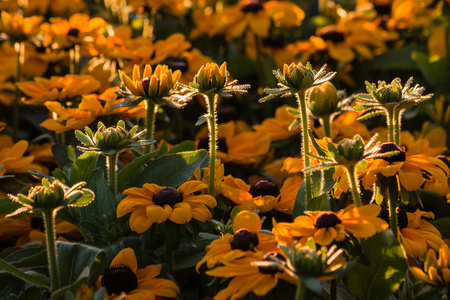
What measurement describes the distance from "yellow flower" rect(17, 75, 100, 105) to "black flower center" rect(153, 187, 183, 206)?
511mm

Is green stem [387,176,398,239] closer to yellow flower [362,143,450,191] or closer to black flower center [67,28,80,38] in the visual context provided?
yellow flower [362,143,450,191]

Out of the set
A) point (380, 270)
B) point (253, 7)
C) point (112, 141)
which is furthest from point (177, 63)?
point (380, 270)

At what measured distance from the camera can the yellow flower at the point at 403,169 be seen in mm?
934

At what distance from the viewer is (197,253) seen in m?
1.04

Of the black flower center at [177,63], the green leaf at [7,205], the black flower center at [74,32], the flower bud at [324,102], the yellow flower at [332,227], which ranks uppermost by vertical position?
the black flower center at [74,32]

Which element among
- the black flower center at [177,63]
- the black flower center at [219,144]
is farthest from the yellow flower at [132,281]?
the black flower center at [177,63]

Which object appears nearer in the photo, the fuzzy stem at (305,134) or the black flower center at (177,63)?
the fuzzy stem at (305,134)

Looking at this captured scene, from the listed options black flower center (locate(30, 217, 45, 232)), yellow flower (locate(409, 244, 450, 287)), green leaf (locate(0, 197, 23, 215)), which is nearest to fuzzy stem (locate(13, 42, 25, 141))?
black flower center (locate(30, 217, 45, 232))

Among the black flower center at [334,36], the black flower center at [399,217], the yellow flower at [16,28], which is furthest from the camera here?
the black flower center at [334,36]

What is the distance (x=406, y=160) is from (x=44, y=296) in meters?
0.60

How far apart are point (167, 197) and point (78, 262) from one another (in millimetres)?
168

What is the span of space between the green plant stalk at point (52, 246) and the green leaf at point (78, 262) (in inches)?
1.8

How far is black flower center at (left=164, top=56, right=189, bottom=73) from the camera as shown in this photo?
1594 millimetres

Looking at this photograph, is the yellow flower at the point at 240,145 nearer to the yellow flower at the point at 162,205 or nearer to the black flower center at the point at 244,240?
the yellow flower at the point at 162,205
